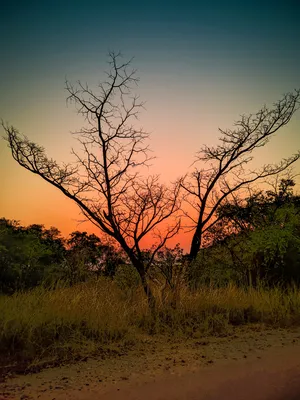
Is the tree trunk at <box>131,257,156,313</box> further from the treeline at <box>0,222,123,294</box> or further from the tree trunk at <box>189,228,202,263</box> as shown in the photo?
the tree trunk at <box>189,228,202,263</box>

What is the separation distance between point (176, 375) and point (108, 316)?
194 cm

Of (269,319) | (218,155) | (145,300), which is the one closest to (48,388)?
(145,300)

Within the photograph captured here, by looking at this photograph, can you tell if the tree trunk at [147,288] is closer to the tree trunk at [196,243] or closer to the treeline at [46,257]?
the treeline at [46,257]

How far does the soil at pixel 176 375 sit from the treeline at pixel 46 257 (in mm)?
3355

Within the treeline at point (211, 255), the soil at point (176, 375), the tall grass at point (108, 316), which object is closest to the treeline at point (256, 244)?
the treeline at point (211, 255)

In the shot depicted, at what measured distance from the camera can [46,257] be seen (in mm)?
11094

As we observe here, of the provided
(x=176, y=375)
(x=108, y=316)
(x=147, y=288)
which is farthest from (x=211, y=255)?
(x=176, y=375)

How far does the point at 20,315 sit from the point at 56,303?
697 millimetres

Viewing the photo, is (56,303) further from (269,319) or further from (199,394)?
(269,319)

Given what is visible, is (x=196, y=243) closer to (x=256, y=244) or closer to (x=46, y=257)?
(x=256, y=244)

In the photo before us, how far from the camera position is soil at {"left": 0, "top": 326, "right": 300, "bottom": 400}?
4.31 meters

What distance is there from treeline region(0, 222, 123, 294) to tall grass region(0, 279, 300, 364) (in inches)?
49.4

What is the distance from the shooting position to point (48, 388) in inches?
176

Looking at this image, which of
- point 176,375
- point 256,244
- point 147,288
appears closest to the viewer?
point 176,375
